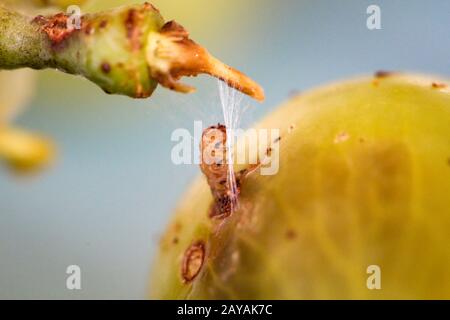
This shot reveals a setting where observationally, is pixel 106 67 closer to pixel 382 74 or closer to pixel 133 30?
pixel 133 30

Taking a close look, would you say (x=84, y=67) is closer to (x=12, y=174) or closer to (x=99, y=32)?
(x=99, y=32)

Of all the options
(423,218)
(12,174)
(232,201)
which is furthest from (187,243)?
(12,174)

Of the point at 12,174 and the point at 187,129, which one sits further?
the point at 12,174

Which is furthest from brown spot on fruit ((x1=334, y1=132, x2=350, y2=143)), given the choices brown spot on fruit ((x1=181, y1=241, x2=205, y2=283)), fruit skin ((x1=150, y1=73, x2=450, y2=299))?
brown spot on fruit ((x1=181, y1=241, x2=205, y2=283))

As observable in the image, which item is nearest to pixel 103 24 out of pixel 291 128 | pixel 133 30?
pixel 133 30

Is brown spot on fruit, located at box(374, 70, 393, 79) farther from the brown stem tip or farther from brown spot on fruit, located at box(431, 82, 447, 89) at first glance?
the brown stem tip

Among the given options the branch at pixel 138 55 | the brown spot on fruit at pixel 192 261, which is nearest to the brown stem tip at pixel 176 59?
the branch at pixel 138 55

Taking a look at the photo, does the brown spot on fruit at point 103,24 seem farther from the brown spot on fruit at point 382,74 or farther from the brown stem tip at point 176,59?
the brown spot on fruit at point 382,74
